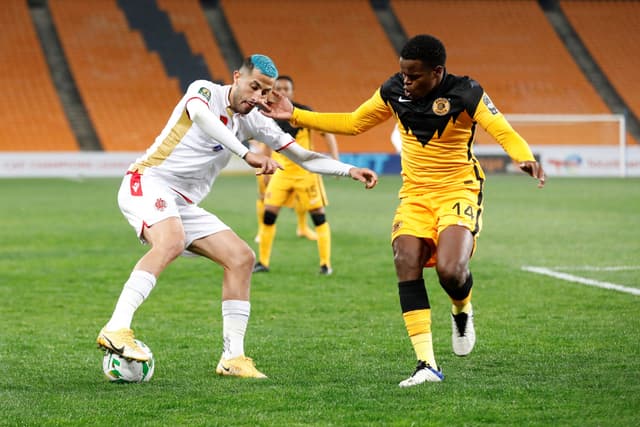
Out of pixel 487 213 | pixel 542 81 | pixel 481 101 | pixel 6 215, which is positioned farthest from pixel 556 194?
pixel 481 101

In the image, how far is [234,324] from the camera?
21.2 feet

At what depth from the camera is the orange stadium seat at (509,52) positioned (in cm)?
4134

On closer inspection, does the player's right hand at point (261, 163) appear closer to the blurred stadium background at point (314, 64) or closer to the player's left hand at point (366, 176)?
the player's left hand at point (366, 176)

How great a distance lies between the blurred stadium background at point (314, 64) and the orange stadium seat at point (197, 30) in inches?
2.2

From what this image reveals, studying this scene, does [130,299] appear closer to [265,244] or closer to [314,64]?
[265,244]

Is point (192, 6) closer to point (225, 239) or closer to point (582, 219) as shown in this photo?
point (582, 219)

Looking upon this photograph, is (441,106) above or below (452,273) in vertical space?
above

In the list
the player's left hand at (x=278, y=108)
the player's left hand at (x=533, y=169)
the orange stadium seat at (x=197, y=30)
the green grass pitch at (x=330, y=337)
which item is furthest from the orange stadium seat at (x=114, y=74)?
the player's left hand at (x=533, y=169)

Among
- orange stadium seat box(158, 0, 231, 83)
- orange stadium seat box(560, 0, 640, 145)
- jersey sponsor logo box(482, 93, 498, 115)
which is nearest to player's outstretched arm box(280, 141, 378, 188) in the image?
jersey sponsor logo box(482, 93, 498, 115)

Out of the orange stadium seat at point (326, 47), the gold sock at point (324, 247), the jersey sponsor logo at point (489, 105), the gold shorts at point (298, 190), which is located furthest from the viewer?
the orange stadium seat at point (326, 47)

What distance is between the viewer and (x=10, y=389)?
577cm

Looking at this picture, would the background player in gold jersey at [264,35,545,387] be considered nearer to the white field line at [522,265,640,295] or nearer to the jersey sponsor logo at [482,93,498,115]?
the jersey sponsor logo at [482,93,498,115]

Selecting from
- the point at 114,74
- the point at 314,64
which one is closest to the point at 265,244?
the point at 114,74

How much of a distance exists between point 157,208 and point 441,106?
5.68 ft
